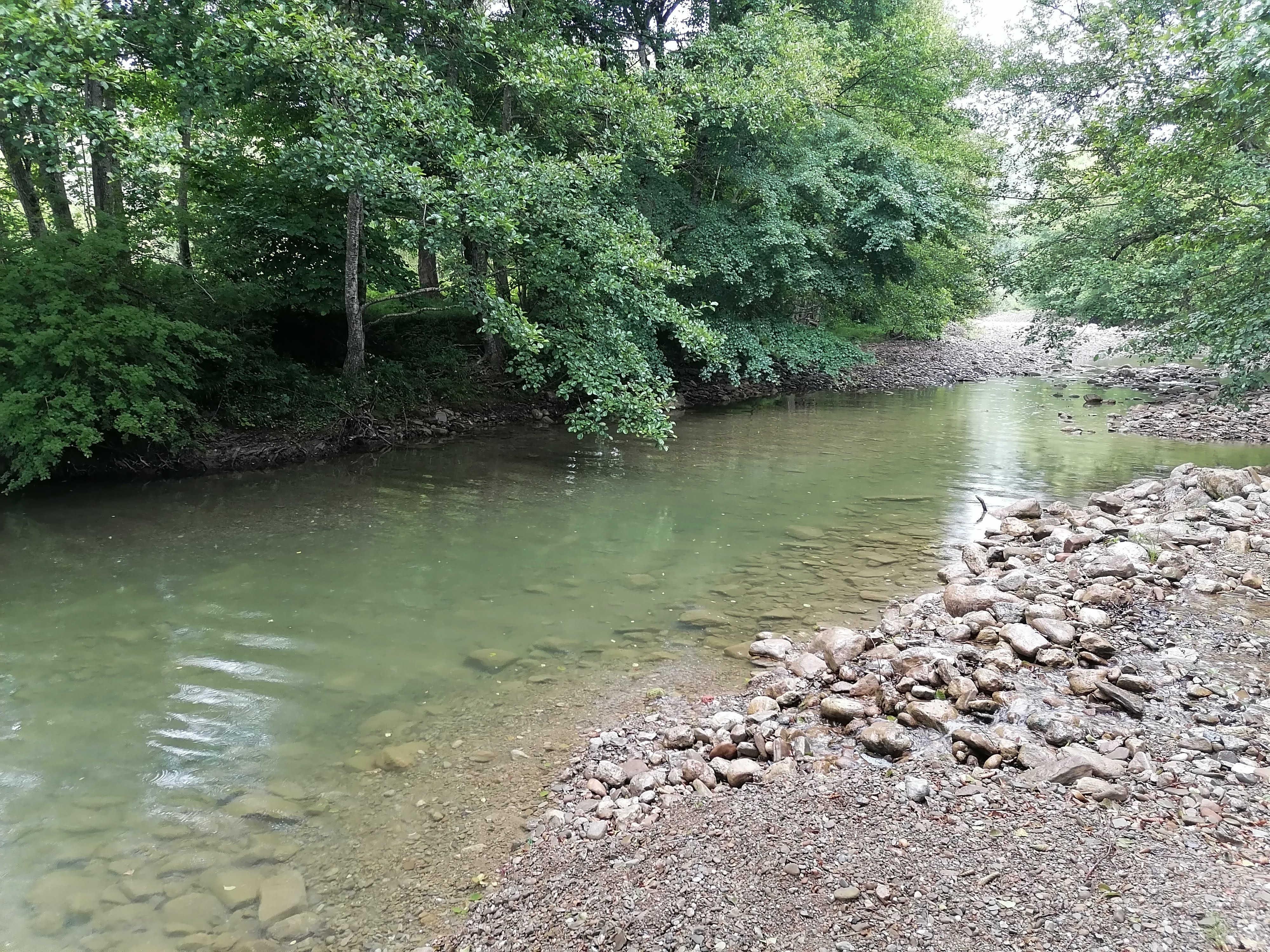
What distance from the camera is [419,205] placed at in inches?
357

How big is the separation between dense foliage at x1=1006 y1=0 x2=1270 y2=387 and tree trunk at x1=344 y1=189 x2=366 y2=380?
32.1ft

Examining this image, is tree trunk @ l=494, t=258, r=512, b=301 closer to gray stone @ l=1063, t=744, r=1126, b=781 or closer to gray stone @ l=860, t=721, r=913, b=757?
gray stone @ l=860, t=721, r=913, b=757

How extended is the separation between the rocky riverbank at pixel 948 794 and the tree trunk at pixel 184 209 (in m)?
10.7

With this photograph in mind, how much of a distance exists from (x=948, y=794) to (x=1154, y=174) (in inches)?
464

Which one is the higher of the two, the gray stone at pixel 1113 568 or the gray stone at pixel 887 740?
the gray stone at pixel 1113 568

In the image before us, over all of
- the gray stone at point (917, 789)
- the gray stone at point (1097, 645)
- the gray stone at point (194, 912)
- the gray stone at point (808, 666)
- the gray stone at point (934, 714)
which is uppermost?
the gray stone at point (1097, 645)

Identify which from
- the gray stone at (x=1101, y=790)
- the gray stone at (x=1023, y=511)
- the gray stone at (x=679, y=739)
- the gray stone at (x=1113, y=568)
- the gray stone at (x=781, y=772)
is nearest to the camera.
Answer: the gray stone at (x=1101, y=790)

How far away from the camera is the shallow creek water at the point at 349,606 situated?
3373 mm

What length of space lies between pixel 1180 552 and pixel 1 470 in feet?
39.4

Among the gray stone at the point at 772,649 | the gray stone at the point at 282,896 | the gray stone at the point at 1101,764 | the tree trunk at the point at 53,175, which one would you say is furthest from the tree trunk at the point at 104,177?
the gray stone at the point at 1101,764

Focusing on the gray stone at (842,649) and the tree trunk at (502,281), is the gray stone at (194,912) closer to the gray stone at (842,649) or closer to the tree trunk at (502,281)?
the gray stone at (842,649)

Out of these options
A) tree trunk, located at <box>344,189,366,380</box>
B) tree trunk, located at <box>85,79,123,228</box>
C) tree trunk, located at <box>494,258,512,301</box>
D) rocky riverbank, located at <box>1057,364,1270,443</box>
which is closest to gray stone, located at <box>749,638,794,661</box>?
tree trunk, located at <box>494,258,512,301</box>

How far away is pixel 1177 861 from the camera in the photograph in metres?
2.34

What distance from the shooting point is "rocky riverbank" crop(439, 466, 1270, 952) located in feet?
7.42
